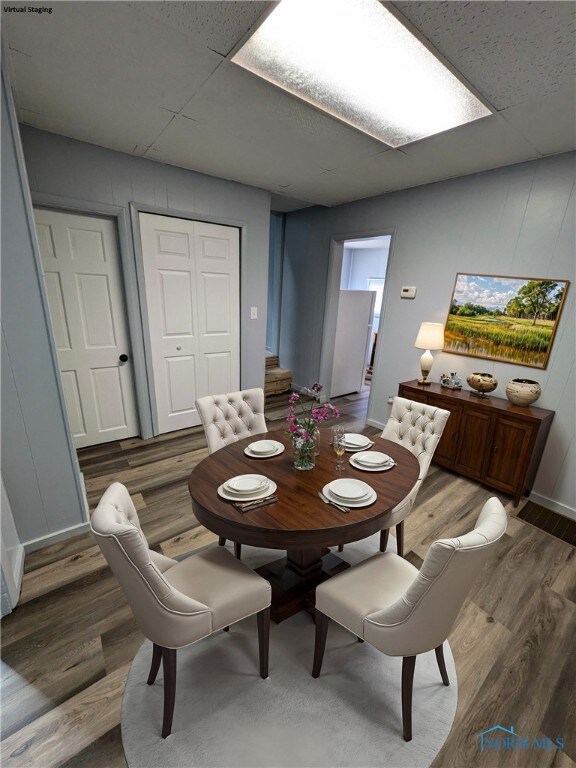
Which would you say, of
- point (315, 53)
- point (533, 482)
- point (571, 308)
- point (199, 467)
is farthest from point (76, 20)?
point (533, 482)

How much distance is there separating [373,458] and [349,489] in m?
0.34

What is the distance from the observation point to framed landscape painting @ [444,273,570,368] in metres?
2.51

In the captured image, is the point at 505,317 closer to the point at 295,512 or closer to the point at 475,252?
the point at 475,252

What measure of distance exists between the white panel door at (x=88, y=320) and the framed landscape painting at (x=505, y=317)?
320 cm

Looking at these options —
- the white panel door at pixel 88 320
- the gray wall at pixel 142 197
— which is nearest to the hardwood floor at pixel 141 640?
the white panel door at pixel 88 320

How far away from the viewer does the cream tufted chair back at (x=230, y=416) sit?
204 centimetres

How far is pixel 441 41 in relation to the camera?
1.37 m

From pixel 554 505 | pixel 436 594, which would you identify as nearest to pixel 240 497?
pixel 436 594

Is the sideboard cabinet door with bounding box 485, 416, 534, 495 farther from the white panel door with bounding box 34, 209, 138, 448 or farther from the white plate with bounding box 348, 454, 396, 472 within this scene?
the white panel door with bounding box 34, 209, 138, 448

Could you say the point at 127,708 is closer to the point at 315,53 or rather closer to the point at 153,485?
the point at 153,485

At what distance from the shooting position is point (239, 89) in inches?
68.3

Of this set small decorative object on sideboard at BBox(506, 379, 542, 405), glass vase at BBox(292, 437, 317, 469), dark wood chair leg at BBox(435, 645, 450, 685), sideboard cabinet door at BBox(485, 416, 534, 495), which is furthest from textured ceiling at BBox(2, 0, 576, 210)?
dark wood chair leg at BBox(435, 645, 450, 685)

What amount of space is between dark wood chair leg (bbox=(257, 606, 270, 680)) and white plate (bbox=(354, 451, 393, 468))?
781mm

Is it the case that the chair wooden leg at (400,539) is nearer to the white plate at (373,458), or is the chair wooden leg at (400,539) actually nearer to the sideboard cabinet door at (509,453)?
the white plate at (373,458)
